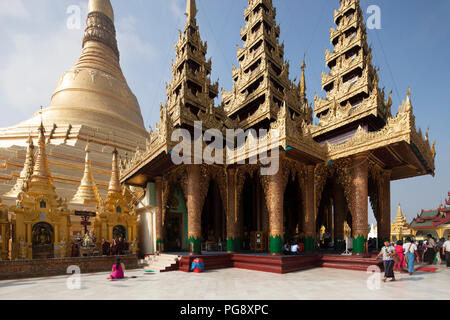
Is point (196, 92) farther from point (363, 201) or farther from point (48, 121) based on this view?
point (48, 121)

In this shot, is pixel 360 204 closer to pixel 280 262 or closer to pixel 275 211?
pixel 275 211

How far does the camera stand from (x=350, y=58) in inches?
640

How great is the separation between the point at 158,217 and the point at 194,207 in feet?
14.0

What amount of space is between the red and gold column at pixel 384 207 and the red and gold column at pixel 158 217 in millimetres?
13322

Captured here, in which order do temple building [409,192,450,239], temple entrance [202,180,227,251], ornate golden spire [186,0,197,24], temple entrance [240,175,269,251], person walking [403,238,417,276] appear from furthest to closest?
temple building [409,192,450,239] → ornate golden spire [186,0,197,24] → temple entrance [202,180,227,251] → temple entrance [240,175,269,251] → person walking [403,238,417,276]

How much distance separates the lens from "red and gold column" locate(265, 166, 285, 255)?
11.3 meters

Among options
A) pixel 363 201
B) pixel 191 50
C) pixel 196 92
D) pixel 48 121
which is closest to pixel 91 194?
pixel 196 92

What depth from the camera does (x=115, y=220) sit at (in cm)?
1451

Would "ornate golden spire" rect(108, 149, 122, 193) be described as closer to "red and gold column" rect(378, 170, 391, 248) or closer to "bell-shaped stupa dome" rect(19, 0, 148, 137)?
"bell-shaped stupa dome" rect(19, 0, 148, 137)

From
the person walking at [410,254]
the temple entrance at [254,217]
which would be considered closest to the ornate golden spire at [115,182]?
the temple entrance at [254,217]

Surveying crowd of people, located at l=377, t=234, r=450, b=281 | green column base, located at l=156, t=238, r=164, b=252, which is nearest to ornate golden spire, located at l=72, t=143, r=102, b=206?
green column base, located at l=156, t=238, r=164, b=252

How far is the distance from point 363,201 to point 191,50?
14.7m

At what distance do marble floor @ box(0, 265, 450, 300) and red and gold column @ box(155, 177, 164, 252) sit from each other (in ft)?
18.7
